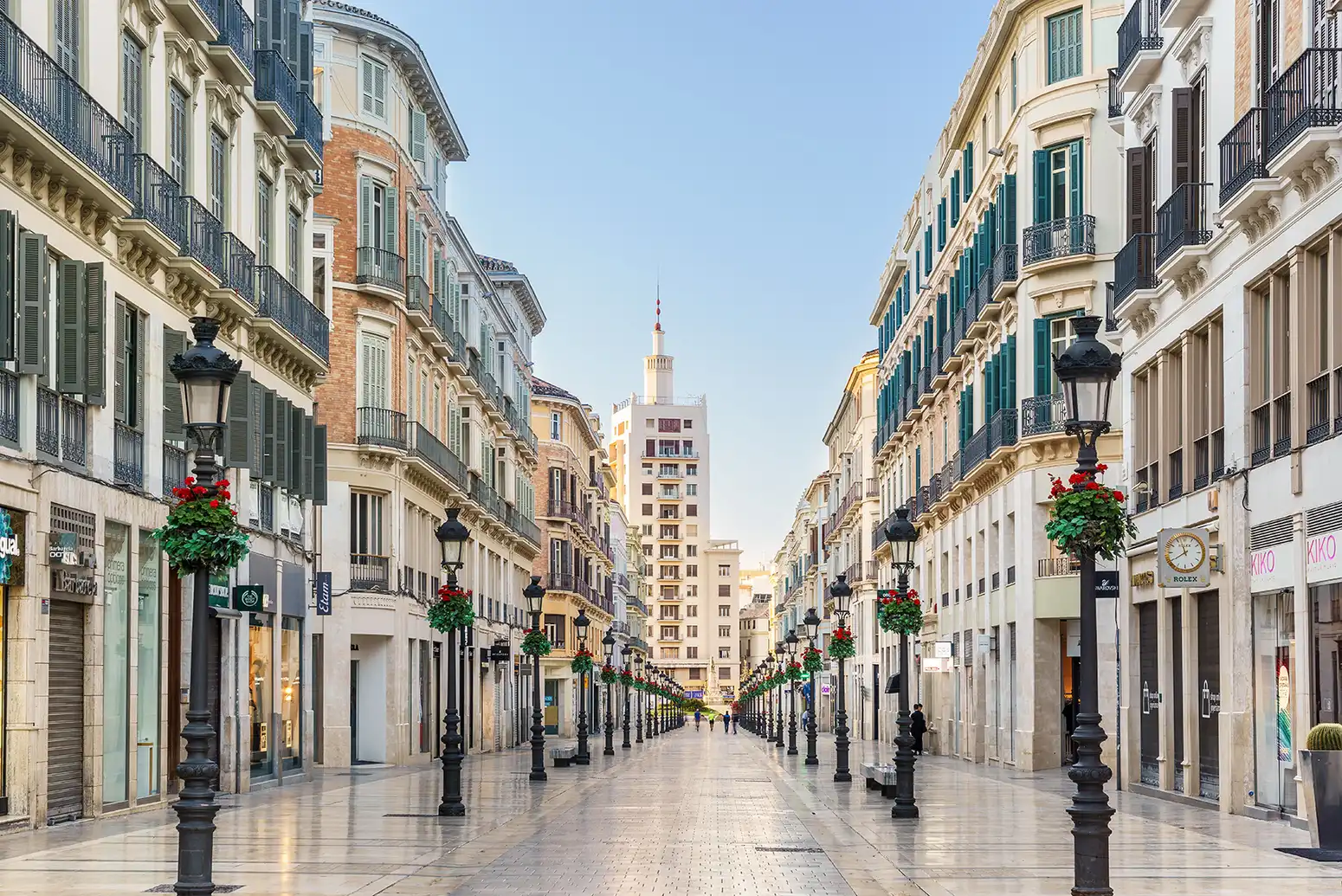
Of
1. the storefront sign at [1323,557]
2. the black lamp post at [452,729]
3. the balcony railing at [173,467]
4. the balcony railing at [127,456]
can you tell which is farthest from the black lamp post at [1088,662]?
the balcony railing at [173,467]

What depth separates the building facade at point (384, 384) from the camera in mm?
48875

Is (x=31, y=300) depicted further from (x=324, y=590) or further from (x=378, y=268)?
(x=378, y=268)

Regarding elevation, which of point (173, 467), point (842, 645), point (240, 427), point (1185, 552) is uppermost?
point (240, 427)

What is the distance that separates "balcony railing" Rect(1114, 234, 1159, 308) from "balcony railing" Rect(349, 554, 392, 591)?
77.4 ft

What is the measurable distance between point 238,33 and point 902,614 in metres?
15.8

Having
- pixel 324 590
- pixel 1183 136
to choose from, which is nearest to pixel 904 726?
pixel 1183 136

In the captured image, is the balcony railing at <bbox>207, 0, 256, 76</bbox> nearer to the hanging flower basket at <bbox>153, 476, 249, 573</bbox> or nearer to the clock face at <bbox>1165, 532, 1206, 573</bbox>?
the clock face at <bbox>1165, 532, 1206, 573</bbox>

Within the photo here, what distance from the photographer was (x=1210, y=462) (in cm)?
2888

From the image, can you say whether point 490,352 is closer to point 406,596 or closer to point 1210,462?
point 406,596

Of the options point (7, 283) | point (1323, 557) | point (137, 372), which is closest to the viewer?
point (7, 283)

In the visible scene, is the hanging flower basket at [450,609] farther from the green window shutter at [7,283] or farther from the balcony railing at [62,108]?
the green window shutter at [7,283]

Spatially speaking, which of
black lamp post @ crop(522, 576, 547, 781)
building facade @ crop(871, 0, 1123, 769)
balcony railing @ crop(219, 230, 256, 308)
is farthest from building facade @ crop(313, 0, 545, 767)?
building facade @ crop(871, 0, 1123, 769)

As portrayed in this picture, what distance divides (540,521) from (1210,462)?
6788 centimetres

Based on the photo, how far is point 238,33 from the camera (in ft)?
109
